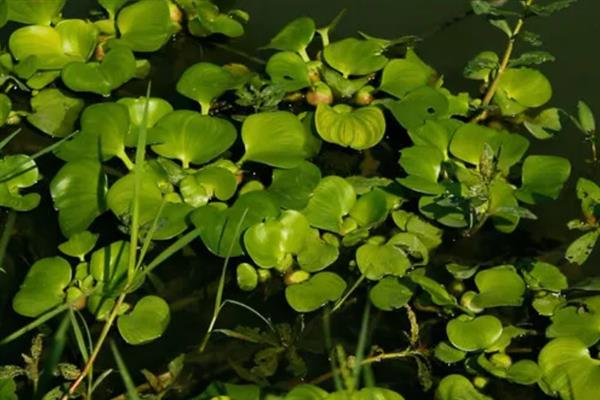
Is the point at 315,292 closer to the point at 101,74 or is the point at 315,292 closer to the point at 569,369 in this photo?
the point at 569,369

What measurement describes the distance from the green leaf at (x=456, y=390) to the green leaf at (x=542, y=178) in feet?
1.26

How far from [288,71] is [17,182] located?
58cm

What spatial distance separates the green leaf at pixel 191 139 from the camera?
186 centimetres

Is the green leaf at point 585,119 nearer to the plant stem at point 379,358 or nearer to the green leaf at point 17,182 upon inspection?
the plant stem at point 379,358

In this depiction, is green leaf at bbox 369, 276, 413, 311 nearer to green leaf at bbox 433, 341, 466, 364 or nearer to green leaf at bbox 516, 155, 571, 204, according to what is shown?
green leaf at bbox 433, 341, 466, 364

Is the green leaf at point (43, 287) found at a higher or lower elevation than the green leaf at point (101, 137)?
lower

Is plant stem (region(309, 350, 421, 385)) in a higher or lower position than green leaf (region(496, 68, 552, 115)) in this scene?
lower

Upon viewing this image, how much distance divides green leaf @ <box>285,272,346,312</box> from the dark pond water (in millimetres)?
46

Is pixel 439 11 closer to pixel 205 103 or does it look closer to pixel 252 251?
pixel 205 103

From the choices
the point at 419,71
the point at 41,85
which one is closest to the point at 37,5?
the point at 41,85

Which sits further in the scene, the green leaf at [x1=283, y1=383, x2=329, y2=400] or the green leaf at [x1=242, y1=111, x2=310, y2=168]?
the green leaf at [x1=242, y1=111, x2=310, y2=168]

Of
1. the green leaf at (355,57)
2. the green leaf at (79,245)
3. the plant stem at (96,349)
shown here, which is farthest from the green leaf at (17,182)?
the green leaf at (355,57)

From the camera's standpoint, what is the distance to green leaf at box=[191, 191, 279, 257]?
1684 mm

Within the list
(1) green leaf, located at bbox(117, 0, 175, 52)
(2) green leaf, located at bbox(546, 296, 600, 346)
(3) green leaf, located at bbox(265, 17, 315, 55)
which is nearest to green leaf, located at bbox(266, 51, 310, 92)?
(3) green leaf, located at bbox(265, 17, 315, 55)
